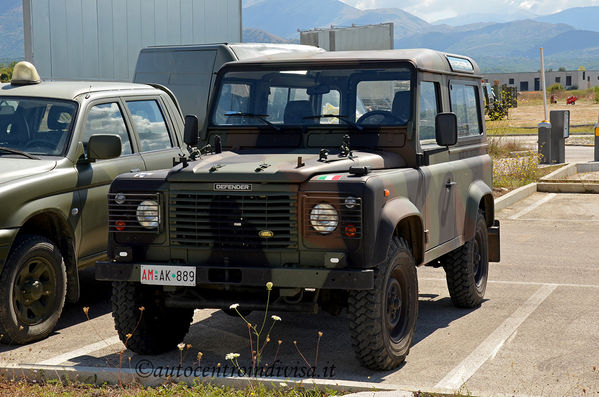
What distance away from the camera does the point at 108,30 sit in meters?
17.8

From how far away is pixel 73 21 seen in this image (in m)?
16.8

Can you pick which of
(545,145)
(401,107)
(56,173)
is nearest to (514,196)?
(545,145)

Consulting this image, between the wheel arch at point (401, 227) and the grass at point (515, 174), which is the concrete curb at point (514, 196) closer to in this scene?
the grass at point (515, 174)

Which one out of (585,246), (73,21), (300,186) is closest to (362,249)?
(300,186)

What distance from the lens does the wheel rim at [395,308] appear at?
636 cm

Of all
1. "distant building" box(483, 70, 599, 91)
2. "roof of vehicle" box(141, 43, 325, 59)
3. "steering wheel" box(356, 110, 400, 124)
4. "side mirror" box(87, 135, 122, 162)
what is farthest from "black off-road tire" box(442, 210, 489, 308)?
"distant building" box(483, 70, 599, 91)

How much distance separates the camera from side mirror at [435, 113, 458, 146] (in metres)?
7.34

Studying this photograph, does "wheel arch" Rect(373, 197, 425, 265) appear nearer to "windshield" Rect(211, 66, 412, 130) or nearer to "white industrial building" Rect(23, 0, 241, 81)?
"windshield" Rect(211, 66, 412, 130)

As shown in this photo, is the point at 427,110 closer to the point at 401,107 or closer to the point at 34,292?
the point at 401,107

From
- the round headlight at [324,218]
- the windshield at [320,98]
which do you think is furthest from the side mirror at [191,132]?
the round headlight at [324,218]

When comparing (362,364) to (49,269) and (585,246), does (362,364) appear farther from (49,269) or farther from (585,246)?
(585,246)

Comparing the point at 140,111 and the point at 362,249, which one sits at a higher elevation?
the point at 140,111

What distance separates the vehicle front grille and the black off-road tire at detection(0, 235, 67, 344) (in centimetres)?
147

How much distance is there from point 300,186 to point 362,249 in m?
0.56
